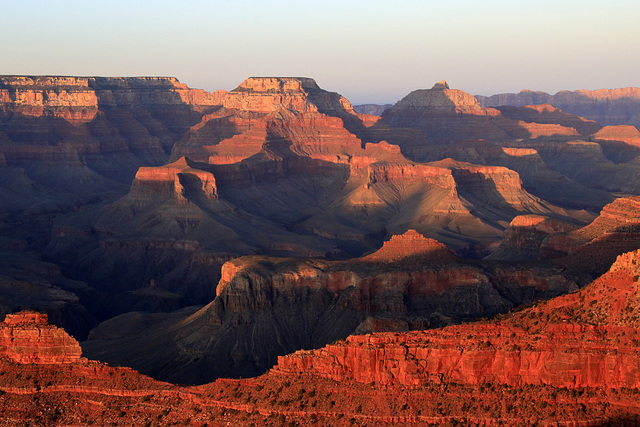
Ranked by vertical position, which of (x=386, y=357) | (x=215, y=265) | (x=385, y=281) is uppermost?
(x=386, y=357)

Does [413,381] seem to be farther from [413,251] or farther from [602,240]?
[602,240]

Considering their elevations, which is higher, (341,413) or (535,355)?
Answer: (535,355)

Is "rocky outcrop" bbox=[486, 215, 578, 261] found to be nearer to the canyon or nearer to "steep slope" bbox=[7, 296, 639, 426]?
the canyon

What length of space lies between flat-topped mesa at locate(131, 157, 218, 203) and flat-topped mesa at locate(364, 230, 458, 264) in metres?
89.8

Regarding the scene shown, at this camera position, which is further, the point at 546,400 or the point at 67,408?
the point at 67,408

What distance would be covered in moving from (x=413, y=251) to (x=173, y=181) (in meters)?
95.6

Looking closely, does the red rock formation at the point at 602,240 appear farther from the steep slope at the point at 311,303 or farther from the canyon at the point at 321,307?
the steep slope at the point at 311,303

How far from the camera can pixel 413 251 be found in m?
101

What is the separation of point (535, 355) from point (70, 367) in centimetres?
2286

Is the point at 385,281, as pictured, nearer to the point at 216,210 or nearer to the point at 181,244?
the point at 181,244

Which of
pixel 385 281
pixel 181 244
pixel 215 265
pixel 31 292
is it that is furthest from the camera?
pixel 181 244

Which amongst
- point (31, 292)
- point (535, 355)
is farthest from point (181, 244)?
point (535, 355)

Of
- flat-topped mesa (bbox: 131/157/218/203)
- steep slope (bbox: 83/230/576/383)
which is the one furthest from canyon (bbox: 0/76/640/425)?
flat-topped mesa (bbox: 131/157/218/203)

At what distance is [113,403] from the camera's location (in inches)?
1973
